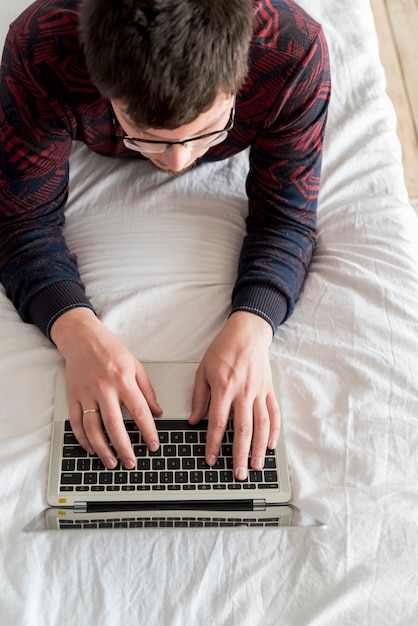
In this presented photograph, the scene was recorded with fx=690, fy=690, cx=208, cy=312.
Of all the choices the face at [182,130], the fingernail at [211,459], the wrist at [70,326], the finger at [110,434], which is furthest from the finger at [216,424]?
the face at [182,130]

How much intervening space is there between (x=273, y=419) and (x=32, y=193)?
50 centimetres

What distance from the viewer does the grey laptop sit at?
0.89 metres

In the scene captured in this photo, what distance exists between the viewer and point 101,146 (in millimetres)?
1135

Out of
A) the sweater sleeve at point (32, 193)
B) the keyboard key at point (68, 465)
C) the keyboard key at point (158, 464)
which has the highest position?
the sweater sleeve at point (32, 193)

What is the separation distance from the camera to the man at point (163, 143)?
713 millimetres

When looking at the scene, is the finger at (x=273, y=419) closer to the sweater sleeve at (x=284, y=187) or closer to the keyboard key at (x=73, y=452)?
the sweater sleeve at (x=284, y=187)

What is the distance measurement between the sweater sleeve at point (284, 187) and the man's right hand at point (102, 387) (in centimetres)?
20

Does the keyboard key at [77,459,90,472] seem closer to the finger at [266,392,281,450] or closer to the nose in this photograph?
the finger at [266,392,281,450]

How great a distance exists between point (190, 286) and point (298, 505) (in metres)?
0.39

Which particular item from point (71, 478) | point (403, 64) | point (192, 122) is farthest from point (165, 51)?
point (403, 64)

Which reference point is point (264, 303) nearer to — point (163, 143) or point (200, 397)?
point (200, 397)

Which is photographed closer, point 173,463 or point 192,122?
point 192,122

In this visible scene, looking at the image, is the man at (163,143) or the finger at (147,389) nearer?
the man at (163,143)

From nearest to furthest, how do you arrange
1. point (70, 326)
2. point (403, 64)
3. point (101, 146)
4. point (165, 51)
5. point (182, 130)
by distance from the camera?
point (165, 51) < point (182, 130) < point (70, 326) < point (101, 146) < point (403, 64)
